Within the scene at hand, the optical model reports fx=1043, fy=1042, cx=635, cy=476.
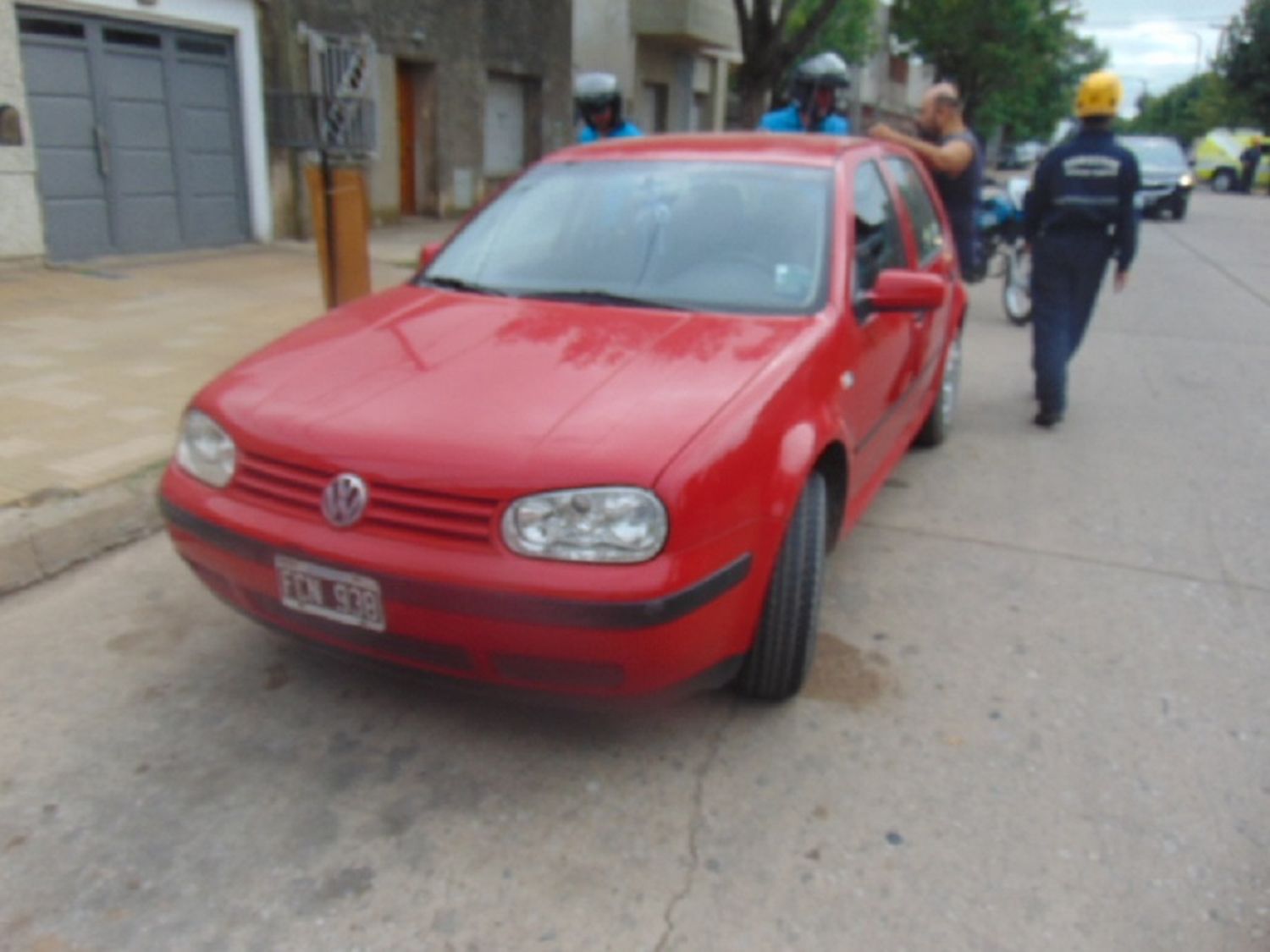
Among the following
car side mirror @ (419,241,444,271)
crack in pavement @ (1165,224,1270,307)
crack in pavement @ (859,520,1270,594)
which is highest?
car side mirror @ (419,241,444,271)

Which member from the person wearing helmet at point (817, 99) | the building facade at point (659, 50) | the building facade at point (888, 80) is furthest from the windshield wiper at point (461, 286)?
the building facade at point (888, 80)

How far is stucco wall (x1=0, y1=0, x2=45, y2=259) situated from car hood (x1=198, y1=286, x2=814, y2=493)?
6.88 meters

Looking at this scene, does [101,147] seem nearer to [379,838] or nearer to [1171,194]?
[379,838]

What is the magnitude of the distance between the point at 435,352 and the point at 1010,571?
7.91 ft

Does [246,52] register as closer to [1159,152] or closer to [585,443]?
[585,443]

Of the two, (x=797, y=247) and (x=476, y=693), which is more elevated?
(x=797, y=247)

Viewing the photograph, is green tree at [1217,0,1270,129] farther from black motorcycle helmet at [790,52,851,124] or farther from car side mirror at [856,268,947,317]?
car side mirror at [856,268,947,317]

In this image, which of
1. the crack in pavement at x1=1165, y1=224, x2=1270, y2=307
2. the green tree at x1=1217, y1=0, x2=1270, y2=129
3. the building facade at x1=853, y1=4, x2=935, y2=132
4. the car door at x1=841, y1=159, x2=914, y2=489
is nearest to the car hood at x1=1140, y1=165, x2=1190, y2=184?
the crack in pavement at x1=1165, y1=224, x2=1270, y2=307

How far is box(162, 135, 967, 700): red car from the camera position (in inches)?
92.8

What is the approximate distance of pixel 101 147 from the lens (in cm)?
949

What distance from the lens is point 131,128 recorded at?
386 inches

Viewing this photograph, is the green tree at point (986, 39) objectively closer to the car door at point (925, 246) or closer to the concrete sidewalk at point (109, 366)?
the concrete sidewalk at point (109, 366)

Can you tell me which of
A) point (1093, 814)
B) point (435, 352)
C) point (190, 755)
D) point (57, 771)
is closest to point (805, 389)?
point (435, 352)

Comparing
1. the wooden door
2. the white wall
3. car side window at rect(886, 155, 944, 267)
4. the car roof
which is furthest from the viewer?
the wooden door
